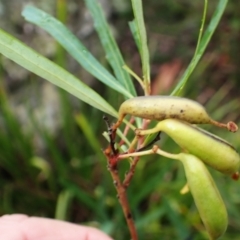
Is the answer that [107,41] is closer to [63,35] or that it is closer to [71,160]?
[63,35]

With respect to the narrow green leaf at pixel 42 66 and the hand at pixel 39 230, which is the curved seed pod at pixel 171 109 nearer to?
the narrow green leaf at pixel 42 66

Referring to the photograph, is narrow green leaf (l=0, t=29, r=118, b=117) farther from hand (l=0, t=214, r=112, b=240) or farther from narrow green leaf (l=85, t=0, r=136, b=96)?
hand (l=0, t=214, r=112, b=240)

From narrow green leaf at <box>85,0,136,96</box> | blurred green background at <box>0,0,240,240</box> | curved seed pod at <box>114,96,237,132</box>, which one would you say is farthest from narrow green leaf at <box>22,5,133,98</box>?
blurred green background at <box>0,0,240,240</box>

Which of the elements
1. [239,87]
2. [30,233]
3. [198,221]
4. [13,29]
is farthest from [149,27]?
[30,233]

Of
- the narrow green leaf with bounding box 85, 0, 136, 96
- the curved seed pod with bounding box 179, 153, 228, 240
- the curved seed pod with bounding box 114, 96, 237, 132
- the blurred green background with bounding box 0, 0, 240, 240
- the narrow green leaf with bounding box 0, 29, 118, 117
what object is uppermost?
the blurred green background with bounding box 0, 0, 240, 240

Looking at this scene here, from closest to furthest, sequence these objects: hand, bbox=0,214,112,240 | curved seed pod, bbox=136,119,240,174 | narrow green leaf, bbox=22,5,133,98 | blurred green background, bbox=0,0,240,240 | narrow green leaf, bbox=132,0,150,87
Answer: curved seed pod, bbox=136,119,240,174
narrow green leaf, bbox=132,0,150,87
narrow green leaf, bbox=22,5,133,98
hand, bbox=0,214,112,240
blurred green background, bbox=0,0,240,240

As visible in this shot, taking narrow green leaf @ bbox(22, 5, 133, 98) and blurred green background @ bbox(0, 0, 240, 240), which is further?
blurred green background @ bbox(0, 0, 240, 240)
